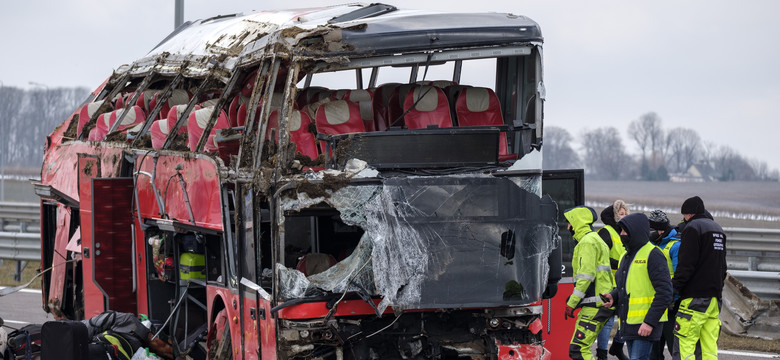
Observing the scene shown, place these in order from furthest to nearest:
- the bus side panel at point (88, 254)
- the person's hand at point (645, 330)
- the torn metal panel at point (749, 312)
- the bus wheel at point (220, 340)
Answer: the torn metal panel at point (749, 312) < the bus side panel at point (88, 254) < the bus wheel at point (220, 340) < the person's hand at point (645, 330)

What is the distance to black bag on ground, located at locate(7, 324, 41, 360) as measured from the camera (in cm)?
909

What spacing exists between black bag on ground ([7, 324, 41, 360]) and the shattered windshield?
3010 mm

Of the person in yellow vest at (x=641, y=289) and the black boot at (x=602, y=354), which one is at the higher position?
the person in yellow vest at (x=641, y=289)

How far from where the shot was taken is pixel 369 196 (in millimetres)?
7449

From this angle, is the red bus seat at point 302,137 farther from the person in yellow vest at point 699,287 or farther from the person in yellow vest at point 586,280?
the person in yellow vest at point 699,287

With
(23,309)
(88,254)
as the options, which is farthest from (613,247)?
(23,309)

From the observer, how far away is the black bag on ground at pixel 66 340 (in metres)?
8.77

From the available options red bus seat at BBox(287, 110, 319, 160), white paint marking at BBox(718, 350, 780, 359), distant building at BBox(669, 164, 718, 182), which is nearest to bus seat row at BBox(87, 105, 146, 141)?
red bus seat at BBox(287, 110, 319, 160)

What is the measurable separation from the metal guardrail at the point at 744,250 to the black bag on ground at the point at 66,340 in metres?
7.56

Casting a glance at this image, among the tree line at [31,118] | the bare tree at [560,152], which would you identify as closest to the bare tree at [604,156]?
the bare tree at [560,152]

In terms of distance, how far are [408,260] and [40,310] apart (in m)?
8.79

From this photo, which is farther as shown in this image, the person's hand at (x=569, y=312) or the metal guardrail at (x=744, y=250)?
the metal guardrail at (x=744, y=250)

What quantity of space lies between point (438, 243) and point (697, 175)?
184ft

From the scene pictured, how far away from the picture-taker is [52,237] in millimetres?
13312
